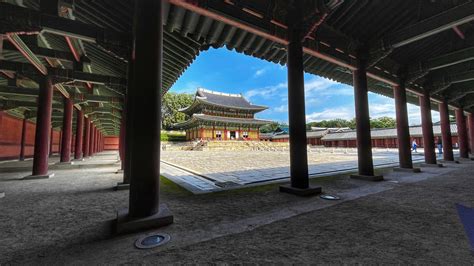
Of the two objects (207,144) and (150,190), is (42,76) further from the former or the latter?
(207,144)

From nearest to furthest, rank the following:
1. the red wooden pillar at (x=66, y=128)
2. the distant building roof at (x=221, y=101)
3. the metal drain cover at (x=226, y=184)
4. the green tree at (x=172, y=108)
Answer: the metal drain cover at (x=226, y=184) < the red wooden pillar at (x=66, y=128) < the distant building roof at (x=221, y=101) < the green tree at (x=172, y=108)

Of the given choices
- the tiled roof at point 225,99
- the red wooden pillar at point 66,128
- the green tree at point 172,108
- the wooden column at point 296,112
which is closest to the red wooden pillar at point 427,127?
the wooden column at point 296,112

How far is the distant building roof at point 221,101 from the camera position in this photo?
121ft

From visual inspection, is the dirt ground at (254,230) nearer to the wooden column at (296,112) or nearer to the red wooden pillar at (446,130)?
the wooden column at (296,112)

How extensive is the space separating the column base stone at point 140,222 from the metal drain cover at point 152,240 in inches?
8.6

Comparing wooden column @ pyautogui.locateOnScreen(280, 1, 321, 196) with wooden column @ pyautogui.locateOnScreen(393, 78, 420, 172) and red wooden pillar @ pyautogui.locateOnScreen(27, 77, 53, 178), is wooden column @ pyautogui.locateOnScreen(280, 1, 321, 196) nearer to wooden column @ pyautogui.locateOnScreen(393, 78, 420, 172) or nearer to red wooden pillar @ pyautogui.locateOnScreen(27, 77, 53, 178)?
wooden column @ pyautogui.locateOnScreen(393, 78, 420, 172)

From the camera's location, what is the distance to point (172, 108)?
180ft

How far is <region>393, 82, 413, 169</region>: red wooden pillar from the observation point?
7.30 meters

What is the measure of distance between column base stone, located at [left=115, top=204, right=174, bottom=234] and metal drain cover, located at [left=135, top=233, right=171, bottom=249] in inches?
8.6

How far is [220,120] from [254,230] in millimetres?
33277

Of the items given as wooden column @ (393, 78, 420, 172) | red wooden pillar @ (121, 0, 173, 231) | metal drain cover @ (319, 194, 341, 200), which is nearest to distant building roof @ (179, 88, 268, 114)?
wooden column @ (393, 78, 420, 172)

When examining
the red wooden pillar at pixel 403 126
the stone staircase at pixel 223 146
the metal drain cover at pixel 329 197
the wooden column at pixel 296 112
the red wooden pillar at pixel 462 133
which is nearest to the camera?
the metal drain cover at pixel 329 197

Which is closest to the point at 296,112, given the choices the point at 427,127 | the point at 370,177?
the point at 370,177

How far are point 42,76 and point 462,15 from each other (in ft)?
37.4
